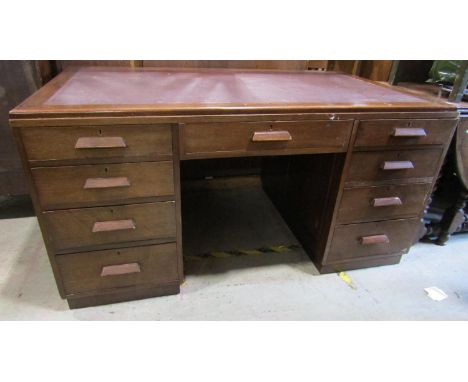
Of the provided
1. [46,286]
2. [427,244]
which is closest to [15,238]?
Result: [46,286]

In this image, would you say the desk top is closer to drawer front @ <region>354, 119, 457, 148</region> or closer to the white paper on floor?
drawer front @ <region>354, 119, 457, 148</region>

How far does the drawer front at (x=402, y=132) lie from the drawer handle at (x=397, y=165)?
0.08 metres

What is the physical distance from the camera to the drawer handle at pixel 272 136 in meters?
1.13

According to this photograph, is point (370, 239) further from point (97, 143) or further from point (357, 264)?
point (97, 143)

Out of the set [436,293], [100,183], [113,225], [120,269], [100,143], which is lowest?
[436,293]

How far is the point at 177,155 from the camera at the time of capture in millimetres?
1104

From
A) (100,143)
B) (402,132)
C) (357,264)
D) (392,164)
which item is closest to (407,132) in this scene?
(402,132)

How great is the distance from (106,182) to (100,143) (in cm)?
14

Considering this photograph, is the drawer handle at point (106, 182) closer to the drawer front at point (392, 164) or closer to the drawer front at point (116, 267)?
the drawer front at point (116, 267)

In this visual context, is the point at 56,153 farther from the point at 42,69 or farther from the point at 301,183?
the point at 301,183

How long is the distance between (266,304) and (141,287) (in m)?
0.53

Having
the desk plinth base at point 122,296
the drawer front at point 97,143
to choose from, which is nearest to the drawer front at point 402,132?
the drawer front at point 97,143

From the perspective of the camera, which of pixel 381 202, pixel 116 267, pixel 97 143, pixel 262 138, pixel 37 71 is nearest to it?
pixel 97 143

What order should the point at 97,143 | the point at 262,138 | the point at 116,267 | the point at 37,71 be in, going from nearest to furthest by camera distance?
the point at 97,143 → the point at 262,138 → the point at 116,267 → the point at 37,71
